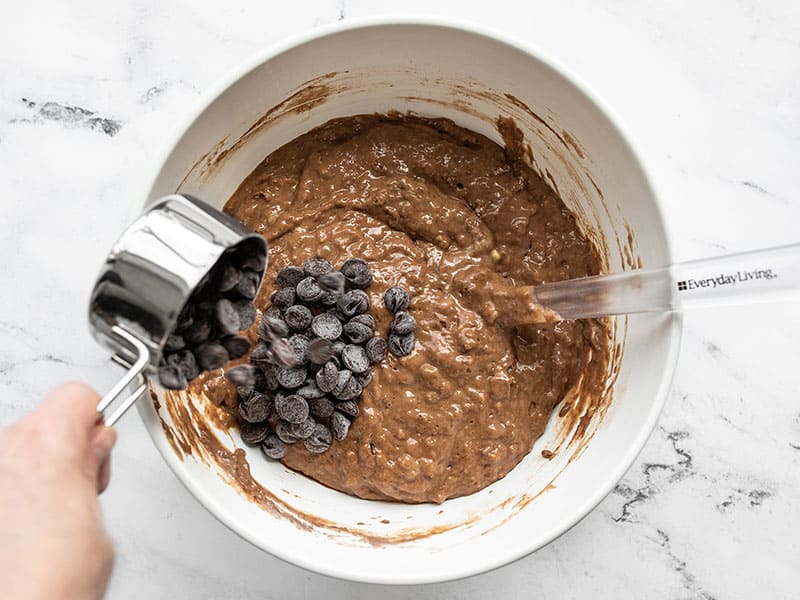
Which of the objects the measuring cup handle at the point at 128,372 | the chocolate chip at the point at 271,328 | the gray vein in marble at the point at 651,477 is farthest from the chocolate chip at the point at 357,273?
the gray vein in marble at the point at 651,477

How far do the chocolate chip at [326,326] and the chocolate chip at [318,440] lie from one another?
247 millimetres

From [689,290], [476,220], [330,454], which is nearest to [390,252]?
[476,220]

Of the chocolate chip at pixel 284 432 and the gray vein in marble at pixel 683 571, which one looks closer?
the chocolate chip at pixel 284 432

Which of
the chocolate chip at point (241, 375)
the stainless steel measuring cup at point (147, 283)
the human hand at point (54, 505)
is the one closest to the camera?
the human hand at point (54, 505)

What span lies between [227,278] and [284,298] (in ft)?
1.19

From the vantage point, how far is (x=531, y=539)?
1859 mm

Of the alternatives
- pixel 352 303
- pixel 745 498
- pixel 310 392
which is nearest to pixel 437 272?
pixel 352 303

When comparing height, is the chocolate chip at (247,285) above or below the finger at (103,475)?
above

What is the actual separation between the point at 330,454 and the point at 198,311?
61cm

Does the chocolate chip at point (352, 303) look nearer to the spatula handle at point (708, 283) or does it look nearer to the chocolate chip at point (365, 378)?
the chocolate chip at point (365, 378)

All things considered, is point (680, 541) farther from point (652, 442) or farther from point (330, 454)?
point (330, 454)

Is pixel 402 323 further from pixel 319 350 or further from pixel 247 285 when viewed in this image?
pixel 247 285

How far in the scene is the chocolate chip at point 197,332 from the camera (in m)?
1.73

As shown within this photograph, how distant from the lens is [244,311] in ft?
5.88
